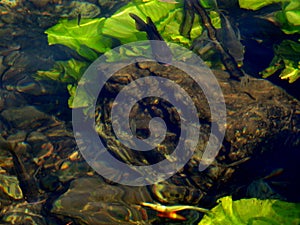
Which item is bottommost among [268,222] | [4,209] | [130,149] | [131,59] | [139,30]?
[4,209]

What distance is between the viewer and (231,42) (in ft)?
12.5

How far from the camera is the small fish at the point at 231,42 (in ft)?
12.5

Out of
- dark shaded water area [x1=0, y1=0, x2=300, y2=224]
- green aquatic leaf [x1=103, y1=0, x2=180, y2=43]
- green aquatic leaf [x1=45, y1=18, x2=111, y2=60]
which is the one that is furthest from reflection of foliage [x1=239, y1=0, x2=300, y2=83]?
green aquatic leaf [x1=45, y1=18, x2=111, y2=60]

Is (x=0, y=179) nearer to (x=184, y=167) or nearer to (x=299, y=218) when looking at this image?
(x=184, y=167)

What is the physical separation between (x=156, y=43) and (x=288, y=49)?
4.66 feet

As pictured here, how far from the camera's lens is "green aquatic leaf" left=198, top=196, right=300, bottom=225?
2.83 metres

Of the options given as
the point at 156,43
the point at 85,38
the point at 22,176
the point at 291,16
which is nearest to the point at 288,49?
the point at 291,16

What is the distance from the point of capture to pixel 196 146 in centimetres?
356

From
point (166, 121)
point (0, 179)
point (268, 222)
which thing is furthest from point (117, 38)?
point (268, 222)

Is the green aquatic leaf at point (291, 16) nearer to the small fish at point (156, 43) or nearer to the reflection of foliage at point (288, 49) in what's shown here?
the reflection of foliage at point (288, 49)

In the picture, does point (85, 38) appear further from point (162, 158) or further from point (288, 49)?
point (288, 49)

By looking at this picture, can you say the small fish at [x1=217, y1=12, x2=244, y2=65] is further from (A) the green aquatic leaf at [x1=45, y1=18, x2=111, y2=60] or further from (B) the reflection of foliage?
(A) the green aquatic leaf at [x1=45, y1=18, x2=111, y2=60]

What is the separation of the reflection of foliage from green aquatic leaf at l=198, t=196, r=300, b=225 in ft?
4.51

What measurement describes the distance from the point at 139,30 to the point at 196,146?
1518 millimetres
